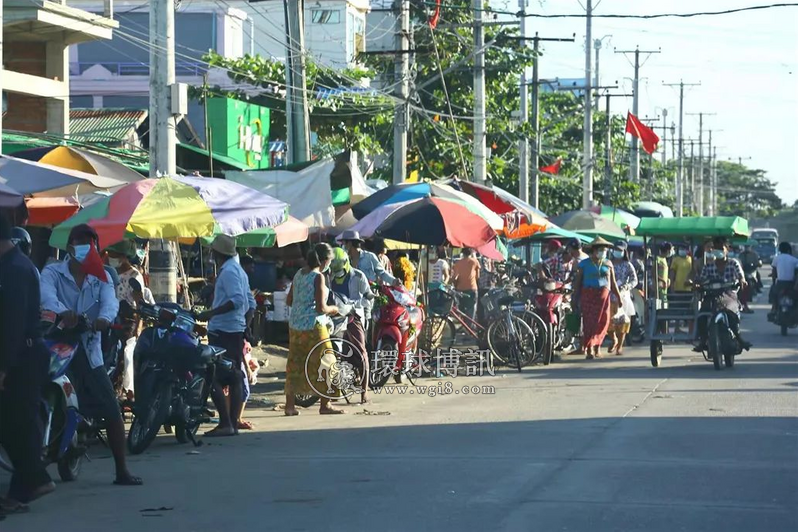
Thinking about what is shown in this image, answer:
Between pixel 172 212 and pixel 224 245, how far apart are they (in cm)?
59

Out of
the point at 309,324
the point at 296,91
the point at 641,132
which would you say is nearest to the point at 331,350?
the point at 309,324

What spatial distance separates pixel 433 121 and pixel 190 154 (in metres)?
10.9

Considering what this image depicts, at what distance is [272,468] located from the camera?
9773 millimetres

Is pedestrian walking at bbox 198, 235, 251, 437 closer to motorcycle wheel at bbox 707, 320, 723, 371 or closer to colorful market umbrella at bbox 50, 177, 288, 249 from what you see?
colorful market umbrella at bbox 50, 177, 288, 249

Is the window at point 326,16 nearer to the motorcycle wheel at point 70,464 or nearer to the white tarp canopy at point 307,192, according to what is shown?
the white tarp canopy at point 307,192

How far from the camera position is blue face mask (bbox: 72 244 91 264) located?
9.06m

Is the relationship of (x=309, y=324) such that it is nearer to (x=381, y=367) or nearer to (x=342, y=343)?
(x=342, y=343)

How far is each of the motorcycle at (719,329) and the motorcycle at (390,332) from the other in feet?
15.1

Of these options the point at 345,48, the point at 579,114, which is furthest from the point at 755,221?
the point at 345,48

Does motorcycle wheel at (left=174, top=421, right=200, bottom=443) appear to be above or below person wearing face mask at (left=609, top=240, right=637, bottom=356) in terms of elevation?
below

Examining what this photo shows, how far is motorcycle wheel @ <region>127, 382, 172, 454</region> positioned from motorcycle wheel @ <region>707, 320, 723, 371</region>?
9397 mm

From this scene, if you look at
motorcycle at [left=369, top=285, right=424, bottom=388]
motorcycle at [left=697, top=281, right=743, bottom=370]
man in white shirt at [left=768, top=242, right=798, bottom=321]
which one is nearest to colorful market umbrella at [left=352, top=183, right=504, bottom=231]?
motorcycle at [left=697, top=281, right=743, bottom=370]

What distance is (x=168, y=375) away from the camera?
35.4ft

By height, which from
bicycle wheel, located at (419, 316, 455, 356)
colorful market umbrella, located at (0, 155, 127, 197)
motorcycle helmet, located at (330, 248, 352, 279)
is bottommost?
bicycle wheel, located at (419, 316, 455, 356)
